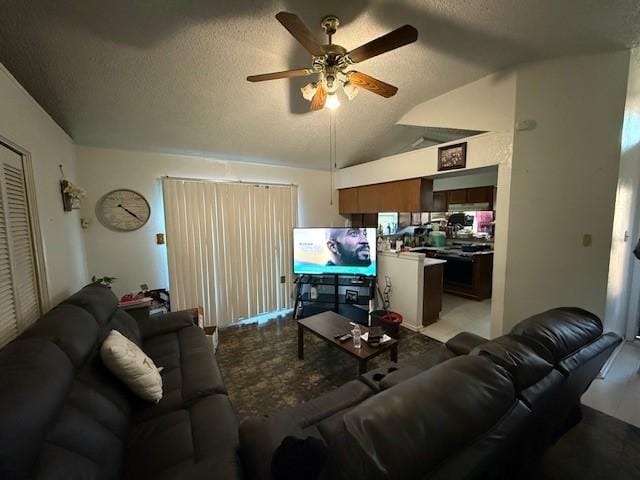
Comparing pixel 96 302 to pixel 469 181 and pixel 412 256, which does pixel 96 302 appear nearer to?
pixel 412 256

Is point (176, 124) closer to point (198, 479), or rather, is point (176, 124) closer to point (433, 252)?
point (198, 479)

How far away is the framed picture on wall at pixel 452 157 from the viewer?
2.70 metres

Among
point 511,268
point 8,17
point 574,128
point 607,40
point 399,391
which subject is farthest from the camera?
point 511,268

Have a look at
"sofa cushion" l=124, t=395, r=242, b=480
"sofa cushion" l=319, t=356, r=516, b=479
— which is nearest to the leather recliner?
"sofa cushion" l=319, t=356, r=516, b=479

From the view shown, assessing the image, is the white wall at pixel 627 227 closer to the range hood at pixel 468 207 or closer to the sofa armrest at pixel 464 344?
the sofa armrest at pixel 464 344

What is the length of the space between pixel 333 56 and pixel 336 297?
2.95m

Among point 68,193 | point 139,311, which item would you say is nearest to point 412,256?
point 139,311

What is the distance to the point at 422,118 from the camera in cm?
307

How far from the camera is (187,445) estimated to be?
3.88 ft

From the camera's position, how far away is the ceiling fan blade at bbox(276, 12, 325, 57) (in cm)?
129

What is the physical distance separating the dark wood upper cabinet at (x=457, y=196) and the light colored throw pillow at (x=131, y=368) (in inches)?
203

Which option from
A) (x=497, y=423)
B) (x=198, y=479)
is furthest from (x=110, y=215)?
(x=497, y=423)

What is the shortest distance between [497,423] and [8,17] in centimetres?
298

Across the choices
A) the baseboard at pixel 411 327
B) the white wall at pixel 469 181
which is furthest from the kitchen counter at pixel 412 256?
the white wall at pixel 469 181
